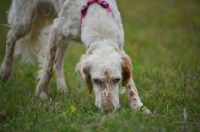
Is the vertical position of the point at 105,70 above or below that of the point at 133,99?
above

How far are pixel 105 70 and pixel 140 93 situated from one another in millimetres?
1089

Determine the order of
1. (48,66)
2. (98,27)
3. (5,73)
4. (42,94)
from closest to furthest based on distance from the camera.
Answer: (98,27) → (42,94) → (48,66) → (5,73)

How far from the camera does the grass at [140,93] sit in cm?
258

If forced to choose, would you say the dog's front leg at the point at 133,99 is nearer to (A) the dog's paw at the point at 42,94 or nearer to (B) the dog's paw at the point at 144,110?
(B) the dog's paw at the point at 144,110

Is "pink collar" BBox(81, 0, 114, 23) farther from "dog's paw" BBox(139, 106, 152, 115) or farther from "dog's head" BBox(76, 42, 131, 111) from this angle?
"dog's paw" BBox(139, 106, 152, 115)

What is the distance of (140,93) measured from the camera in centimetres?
384

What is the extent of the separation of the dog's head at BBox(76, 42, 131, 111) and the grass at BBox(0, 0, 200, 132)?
5.8 inches

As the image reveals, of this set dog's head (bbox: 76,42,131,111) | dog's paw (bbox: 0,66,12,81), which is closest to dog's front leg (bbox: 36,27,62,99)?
dog's paw (bbox: 0,66,12,81)

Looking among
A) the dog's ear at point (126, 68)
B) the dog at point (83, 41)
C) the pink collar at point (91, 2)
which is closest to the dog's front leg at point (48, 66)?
the dog at point (83, 41)

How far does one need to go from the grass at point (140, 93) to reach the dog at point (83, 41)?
0.17 m

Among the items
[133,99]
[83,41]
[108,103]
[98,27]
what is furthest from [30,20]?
[108,103]

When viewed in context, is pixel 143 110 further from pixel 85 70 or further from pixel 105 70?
pixel 85 70

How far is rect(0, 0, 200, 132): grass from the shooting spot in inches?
101

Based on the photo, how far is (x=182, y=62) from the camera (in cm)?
511
